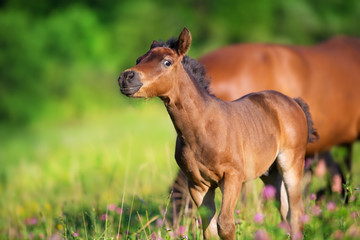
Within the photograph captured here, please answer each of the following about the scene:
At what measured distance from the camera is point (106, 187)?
7.30 metres

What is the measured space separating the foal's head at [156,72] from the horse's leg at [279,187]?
1242 millimetres

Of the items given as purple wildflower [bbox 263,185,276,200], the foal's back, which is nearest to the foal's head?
the foal's back

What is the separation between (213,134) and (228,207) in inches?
18.4

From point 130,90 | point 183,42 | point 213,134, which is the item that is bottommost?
point 213,134

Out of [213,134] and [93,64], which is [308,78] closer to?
[213,134]

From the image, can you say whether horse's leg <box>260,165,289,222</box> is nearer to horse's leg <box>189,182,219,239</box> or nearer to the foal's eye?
horse's leg <box>189,182,219,239</box>

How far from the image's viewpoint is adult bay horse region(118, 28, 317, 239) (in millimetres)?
2979

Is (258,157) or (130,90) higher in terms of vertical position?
(130,90)

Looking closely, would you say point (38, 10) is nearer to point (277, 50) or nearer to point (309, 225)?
point (277, 50)

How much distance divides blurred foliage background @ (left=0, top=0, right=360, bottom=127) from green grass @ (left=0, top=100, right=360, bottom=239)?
970 mm

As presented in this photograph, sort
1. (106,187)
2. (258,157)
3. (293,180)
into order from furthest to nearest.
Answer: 1. (106,187)
2. (293,180)
3. (258,157)

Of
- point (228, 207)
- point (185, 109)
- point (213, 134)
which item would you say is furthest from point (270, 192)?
point (185, 109)

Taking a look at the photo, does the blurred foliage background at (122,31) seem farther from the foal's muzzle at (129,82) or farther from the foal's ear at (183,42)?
the foal's muzzle at (129,82)

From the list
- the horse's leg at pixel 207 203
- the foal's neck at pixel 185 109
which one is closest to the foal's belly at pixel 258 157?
the horse's leg at pixel 207 203
